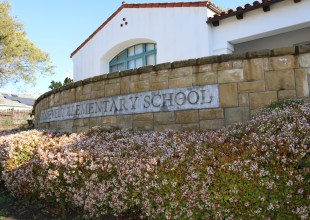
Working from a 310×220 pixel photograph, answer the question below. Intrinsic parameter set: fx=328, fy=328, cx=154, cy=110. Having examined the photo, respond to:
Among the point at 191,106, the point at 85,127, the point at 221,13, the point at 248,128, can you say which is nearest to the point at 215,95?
the point at 191,106

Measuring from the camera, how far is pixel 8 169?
5527 mm

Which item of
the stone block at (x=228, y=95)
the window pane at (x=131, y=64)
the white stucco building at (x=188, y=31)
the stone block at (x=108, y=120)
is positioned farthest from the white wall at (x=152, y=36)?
the stone block at (x=228, y=95)

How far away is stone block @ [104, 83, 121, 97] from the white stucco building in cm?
449

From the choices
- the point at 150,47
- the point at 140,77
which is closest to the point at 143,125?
the point at 140,77

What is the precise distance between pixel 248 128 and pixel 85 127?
4.23 meters

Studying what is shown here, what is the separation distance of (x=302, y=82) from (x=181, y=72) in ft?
6.34

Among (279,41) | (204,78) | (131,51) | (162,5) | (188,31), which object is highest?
(162,5)

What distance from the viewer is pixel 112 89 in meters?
6.67

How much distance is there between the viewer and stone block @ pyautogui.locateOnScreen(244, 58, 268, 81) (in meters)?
5.05

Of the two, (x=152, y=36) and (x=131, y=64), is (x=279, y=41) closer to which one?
(x=152, y=36)

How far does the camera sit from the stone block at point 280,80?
4.86 meters

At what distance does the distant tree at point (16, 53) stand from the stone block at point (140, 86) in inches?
734

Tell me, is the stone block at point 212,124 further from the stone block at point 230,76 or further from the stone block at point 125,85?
the stone block at point 125,85

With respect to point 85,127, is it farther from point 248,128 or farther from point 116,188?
point 248,128
